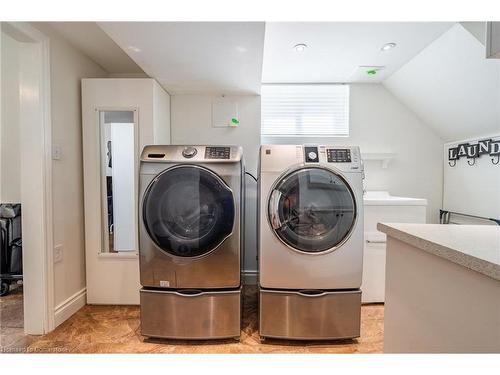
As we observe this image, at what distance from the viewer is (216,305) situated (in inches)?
60.6

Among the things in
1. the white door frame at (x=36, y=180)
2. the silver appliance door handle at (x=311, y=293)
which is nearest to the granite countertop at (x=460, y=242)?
the silver appliance door handle at (x=311, y=293)

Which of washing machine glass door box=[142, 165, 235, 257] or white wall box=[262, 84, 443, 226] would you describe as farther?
white wall box=[262, 84, 443, 226]

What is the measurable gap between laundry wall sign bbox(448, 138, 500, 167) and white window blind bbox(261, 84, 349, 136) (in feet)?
3.49

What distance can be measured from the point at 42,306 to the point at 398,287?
6.94 feet

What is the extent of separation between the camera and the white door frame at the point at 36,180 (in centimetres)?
162

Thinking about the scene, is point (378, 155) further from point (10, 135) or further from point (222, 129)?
point (10, 135)

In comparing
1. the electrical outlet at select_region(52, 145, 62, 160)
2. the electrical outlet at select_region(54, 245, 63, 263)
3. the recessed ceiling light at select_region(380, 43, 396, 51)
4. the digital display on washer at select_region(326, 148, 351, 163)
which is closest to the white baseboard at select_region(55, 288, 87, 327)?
the electrical outlet at select_region(54, 245, 63, 263)

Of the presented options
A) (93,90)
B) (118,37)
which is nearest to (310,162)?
(118,37)

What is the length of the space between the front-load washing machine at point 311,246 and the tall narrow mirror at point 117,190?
3.73 feet

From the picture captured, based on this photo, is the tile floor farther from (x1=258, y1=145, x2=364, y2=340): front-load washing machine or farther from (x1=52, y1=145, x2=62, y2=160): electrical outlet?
(x1=52, y1=145, x2=62, y2=160): electrical outlet

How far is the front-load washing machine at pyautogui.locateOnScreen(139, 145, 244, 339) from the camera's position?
152 cm

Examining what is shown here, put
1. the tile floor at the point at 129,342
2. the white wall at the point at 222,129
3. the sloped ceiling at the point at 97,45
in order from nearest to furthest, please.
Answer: the tile floor at the point at 129,342, the sloped ceiling at the point at 97,45, the white wall at the point at 222,129

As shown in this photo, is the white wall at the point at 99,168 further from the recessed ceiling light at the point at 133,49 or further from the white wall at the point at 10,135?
the white wall at the point at 10,135
